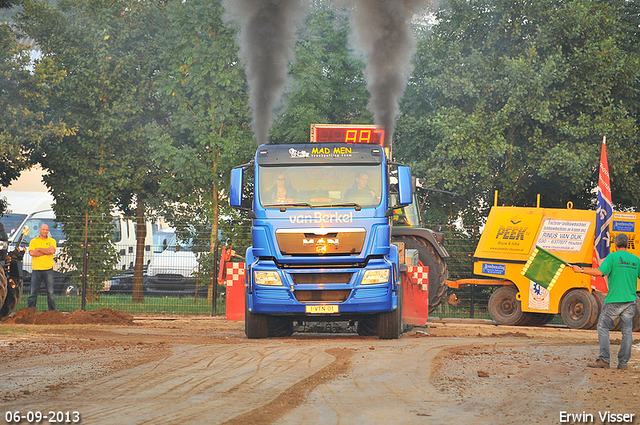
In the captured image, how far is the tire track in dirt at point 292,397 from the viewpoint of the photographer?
6949 millimetres

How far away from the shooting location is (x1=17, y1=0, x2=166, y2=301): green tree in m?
28.3

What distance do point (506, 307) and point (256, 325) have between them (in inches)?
347

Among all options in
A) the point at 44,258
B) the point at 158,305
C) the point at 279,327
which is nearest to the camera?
the point at 279,327

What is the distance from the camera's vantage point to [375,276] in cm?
1349

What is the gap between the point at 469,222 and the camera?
26.0 m

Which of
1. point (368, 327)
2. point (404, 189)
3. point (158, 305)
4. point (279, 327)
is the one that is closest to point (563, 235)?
point (368, 327)

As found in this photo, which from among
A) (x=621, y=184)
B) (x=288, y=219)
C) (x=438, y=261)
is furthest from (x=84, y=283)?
(x=621, y=184)

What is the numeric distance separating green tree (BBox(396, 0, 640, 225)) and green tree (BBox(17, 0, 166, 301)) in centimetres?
953

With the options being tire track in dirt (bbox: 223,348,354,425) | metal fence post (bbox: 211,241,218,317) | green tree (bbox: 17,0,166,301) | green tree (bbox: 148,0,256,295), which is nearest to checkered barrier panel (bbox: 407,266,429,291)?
tire track in dirt (bbox: 223,348,354,425)

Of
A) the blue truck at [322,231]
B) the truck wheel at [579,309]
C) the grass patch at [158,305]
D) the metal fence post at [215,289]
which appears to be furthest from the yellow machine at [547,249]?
the blue truck at [322,231]

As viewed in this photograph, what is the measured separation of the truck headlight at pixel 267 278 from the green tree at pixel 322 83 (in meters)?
13.6

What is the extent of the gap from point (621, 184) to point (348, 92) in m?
10.1

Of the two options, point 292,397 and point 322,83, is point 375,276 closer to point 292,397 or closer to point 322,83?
point 292,397

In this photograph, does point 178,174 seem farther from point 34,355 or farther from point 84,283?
point 34,355
